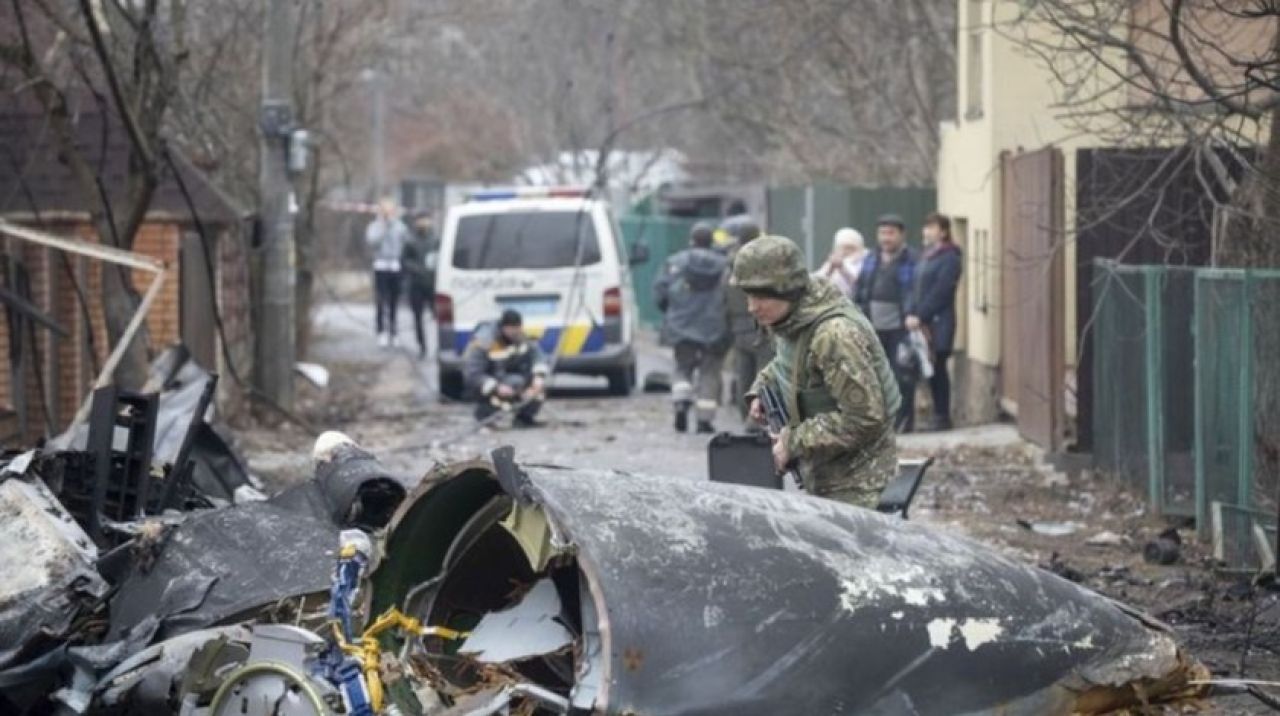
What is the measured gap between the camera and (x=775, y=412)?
8.94m

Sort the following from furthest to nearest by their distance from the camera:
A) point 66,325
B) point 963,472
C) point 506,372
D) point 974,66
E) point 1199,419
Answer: point 974,66, point 506,372, point 66,325, point 963,472, point 1199,419

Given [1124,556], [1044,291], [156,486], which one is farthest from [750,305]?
[1044,291]

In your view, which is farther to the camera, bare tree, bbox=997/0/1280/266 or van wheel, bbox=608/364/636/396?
van wheel, bbox=608/364/636/396

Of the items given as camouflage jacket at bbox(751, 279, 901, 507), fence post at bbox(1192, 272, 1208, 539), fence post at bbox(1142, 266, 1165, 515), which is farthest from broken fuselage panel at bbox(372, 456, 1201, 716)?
fence post at bbox(1142, 266, 1165, 515)

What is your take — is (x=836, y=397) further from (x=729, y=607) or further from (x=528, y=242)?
(x=528, y=242)

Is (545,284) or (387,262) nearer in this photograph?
(545,284)

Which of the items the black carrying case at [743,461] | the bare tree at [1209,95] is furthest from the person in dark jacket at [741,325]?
the black carrying case at [743,461]

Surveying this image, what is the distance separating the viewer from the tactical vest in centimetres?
854

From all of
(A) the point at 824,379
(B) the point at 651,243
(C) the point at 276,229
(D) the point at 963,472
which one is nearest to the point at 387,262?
(B) the point at 651,243

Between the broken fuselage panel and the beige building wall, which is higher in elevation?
the beige building wall

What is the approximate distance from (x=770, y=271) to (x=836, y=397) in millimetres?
490

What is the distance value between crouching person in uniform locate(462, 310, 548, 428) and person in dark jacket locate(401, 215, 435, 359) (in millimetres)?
11324

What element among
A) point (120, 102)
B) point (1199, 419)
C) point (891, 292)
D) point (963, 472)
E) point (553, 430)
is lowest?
point (553, 430)

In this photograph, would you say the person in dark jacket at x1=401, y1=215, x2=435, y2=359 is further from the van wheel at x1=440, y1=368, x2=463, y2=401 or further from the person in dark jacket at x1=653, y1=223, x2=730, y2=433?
the person in dark jacket at x1=653, y1=223, x2=730, y2=433
